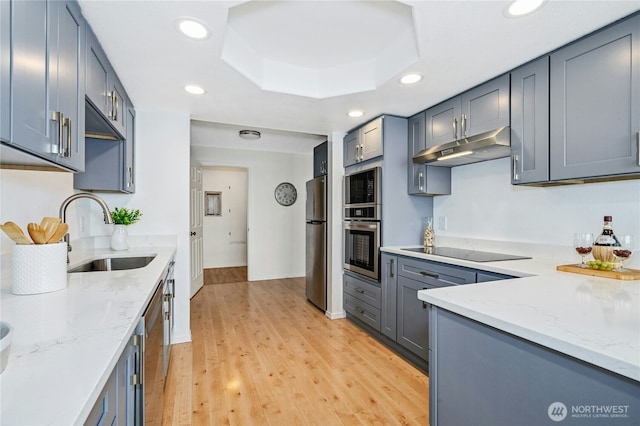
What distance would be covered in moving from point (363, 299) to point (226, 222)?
14.8 ft

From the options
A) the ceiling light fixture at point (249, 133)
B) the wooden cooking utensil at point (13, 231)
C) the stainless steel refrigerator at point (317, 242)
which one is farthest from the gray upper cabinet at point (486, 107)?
the ceiling light fixture at point (249, 133)

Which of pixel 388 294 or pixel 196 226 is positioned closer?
pixel 388 294

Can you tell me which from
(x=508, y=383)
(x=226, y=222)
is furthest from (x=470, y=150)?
(x=226, y=222)

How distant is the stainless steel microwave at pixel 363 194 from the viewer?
2.95 m

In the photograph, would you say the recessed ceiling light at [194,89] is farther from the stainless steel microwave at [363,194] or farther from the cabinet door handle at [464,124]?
the cabinet door handle at [464,124]

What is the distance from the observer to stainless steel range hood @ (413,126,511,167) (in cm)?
205

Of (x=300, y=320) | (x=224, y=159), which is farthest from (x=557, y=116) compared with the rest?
(x=224, y=159)

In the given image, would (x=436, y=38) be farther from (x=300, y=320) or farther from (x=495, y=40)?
(x=300, y=320)

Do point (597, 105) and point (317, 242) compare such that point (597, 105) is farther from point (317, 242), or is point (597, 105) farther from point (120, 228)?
point (120, 228)

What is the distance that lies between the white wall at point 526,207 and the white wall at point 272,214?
3.14m

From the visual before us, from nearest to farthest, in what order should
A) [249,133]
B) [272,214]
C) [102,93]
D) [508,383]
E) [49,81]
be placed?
[508,383]
[49,81]
[102,93]
[249,133]
[272,214]

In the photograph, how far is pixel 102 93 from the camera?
1787 mm

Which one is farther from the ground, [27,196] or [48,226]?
[27,196]

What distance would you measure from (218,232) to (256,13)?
5549 millimetres
